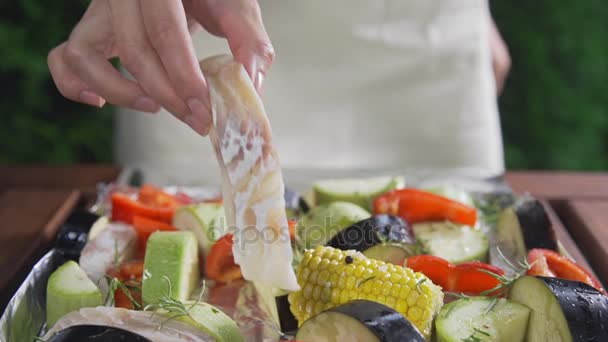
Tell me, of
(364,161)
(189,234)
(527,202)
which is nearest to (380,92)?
(364,161)

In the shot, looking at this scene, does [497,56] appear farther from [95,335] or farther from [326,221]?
[95,335]

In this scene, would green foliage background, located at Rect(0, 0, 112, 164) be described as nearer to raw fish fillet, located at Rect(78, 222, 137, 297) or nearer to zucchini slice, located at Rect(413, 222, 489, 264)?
raw fish fillet, located at Rect(78, 222, 137, 297)

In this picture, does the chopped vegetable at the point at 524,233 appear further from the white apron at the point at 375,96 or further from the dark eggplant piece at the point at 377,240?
the white apron at the point at 375,96

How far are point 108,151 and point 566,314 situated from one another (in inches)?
117

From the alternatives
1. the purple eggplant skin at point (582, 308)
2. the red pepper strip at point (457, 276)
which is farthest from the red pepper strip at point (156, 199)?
the purple eggplant skin at point (582, 308)

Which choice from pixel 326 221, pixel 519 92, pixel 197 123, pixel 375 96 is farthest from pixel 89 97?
pixel 519 92

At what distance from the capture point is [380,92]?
90.7 inches

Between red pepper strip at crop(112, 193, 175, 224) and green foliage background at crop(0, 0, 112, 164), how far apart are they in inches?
81.5

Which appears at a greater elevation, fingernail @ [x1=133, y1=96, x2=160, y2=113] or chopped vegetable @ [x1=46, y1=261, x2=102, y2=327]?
fingernail @ [x1=133, y1=96, x2=160, y2=113]

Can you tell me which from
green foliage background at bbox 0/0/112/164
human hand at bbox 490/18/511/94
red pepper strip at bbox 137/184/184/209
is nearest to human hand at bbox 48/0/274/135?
red pepper strip at bbox 137/184/184/209

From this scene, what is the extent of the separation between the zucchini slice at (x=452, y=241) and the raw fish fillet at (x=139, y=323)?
476mm

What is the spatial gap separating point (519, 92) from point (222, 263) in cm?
273

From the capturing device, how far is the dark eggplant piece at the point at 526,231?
1.40m

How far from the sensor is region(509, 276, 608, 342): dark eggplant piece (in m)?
1.00
